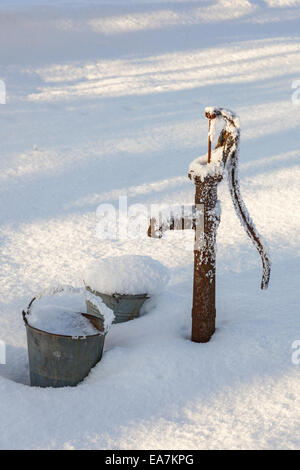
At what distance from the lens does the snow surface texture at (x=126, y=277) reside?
10.7ft

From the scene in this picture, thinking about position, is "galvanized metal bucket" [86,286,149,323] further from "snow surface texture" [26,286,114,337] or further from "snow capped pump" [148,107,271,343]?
"snow capped pump" [148,107,271,343]

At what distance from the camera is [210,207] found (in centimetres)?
277

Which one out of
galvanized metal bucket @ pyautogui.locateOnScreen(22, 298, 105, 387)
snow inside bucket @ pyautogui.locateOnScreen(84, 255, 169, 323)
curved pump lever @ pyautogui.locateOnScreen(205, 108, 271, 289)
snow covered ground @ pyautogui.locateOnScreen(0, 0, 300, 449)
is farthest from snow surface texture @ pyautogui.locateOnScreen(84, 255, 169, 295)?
curved pump lever @ pyautogui.locateOnScreen(205, 108, 271, 289)

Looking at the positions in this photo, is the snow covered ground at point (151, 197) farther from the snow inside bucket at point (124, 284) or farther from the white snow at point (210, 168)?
the white snow at point (210, 168)

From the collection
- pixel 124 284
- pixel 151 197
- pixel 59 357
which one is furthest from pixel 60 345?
pixel 151 197

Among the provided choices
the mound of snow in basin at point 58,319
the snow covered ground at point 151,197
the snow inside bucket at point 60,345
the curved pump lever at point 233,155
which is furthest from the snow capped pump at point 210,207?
the mound of snow in basin at point 58,319

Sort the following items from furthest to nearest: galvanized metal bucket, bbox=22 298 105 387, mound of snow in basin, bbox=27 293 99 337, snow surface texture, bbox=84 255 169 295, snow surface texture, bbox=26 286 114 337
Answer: snow surface texture, bbox=84 255 169 295 < mound of snow in basin, bbox=27 293 99 337 < snow surface texture, bbox=26 286 114 337 < galvanized metal bucket, bbox=22 298 105 387

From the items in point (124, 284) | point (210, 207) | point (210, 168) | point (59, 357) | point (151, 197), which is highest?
point (210, 168)

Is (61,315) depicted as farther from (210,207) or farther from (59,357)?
(210,207)

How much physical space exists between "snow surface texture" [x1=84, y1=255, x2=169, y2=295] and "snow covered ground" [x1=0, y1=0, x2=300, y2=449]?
187 mm

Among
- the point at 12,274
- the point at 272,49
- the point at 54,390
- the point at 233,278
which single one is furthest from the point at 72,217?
the point at 272,49

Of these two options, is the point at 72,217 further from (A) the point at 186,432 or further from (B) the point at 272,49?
(B) the point at 272,49

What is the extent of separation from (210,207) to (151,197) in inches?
110

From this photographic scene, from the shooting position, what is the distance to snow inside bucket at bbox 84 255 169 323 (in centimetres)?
327
